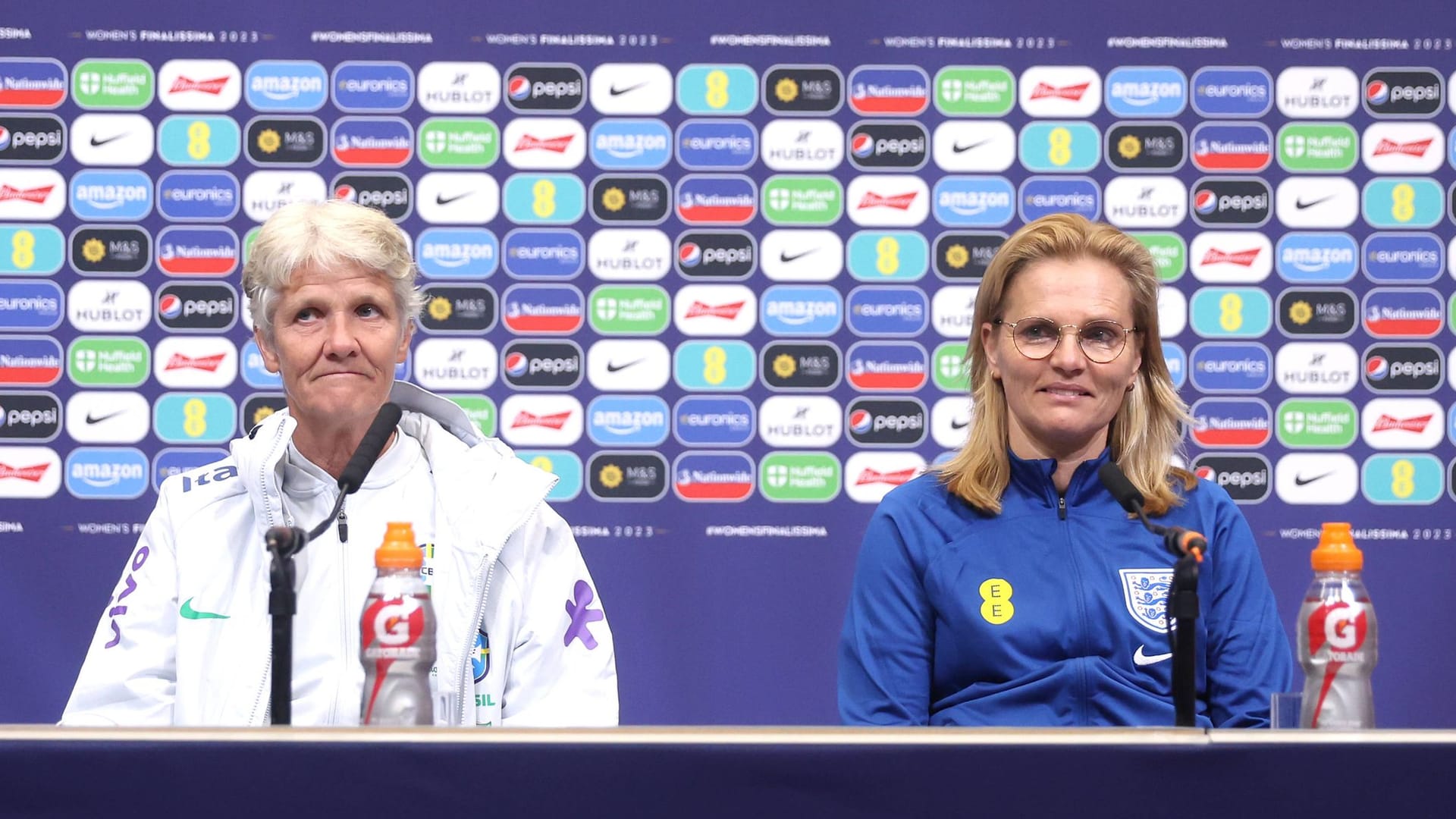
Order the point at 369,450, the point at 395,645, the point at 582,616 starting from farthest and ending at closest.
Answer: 1. the point at 582,616
2. the point at 369,450
3. the point at 395,645

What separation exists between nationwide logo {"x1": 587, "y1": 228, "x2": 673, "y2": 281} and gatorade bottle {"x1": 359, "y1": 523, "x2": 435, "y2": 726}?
1.46 m

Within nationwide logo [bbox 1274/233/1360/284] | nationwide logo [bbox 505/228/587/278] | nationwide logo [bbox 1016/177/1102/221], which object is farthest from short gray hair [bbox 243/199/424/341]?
nationwide logo [bbox 1274/233/1360/284]

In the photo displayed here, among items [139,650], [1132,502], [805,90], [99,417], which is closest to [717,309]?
[805,90]

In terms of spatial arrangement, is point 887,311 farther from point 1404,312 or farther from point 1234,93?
point 1404,312

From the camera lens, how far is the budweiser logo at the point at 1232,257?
2.71 metres

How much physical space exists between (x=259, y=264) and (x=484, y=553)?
467 mm

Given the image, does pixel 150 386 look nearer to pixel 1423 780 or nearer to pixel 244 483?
A: pixel 244 483

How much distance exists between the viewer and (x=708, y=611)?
2695 mm

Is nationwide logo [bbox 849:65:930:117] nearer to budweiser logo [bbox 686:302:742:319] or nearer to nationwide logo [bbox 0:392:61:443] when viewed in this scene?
budweiser logo [bbox 686:302:742:319]

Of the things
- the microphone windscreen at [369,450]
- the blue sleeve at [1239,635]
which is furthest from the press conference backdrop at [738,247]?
the microphone windscreen at [369,450]

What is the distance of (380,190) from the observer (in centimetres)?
271

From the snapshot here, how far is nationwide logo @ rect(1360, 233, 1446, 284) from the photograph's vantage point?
2.71m

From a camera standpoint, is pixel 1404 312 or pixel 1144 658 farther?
pixel 1404 312

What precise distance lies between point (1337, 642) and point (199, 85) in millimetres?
2290
